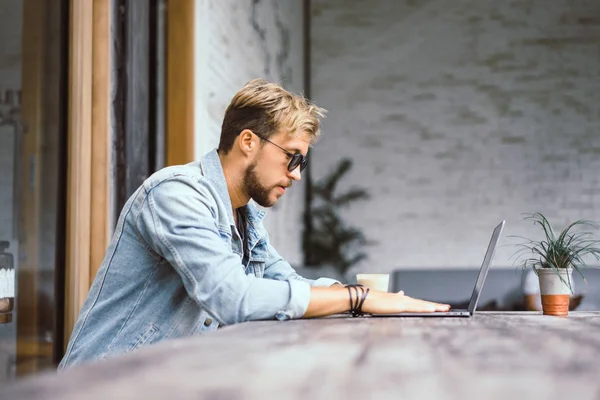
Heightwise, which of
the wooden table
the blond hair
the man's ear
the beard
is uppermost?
the blond hair

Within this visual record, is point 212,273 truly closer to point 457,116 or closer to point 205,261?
point 205,261

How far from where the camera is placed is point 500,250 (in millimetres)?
6652

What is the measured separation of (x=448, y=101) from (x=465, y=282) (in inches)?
142

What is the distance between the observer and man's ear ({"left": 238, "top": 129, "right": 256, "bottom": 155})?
182cm

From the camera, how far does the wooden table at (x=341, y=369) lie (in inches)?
20.2

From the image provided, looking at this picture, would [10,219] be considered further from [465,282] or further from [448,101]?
[448,101]

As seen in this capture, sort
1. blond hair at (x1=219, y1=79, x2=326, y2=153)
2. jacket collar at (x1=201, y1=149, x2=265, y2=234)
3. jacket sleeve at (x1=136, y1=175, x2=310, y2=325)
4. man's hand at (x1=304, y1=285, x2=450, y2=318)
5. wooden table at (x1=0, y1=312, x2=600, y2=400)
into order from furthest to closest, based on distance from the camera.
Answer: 1. blond hair at (x1=219, y1=79, x2=326, y2=153)
2. jacket collar at (x1=201, y1=149, x2=265, y2=234)
3. man's hand at (x1=304, y1=285, x2=450, y2=318)
4. jacket sleeve at (x1=136, y1=175, x2=310, y2=325)
5. wooden table at (x1=0, y1=312, x2=600, y2=400)

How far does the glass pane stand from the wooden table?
108 centimetres

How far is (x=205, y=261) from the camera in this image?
1.32 metres

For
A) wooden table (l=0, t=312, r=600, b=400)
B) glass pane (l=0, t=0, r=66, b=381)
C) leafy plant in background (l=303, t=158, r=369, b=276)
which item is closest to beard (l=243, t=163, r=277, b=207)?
glass pane (l=0, t=0, r=66, b=381)

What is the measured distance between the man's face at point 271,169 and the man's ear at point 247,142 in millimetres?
24

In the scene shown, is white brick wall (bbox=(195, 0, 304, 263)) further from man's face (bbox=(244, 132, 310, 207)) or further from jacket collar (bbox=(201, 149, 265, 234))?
jacket collar (bbox=(201, 149, 265, 234))

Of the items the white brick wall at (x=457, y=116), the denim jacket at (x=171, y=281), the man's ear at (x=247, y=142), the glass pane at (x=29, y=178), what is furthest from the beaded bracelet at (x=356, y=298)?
the white brick wall at (x=457, y=116)

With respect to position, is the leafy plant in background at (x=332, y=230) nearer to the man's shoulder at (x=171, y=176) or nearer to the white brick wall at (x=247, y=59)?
the white brick wall at (x=247, y=59)
